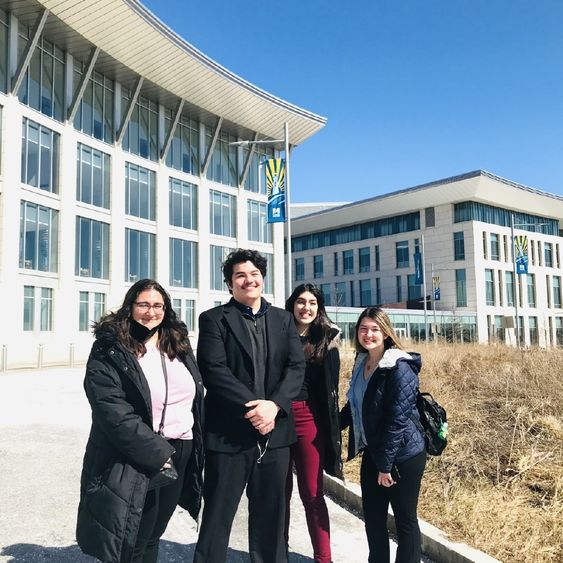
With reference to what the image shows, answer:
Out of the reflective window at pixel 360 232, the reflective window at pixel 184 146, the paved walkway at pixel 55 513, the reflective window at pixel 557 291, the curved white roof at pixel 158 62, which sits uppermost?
the curved white roof at pixel 158 62

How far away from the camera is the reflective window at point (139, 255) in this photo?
32.2m

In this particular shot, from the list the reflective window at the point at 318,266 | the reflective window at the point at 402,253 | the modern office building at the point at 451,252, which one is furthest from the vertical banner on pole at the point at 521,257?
the reflective window at the point at 318,266

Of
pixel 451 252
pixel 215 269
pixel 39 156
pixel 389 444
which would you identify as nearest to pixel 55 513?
pixel 389 444

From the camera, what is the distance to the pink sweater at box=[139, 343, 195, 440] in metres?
3.21

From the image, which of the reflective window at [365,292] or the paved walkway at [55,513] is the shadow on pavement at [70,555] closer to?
the paved walkway at [55,513]

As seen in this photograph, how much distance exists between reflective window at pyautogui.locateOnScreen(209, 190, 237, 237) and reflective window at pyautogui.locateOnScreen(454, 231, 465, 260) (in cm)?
2770

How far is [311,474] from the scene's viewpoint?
149 inches

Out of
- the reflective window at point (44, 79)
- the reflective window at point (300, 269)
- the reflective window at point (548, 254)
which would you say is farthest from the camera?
the reflective window at point (300, 269)

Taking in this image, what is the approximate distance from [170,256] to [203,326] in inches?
1267

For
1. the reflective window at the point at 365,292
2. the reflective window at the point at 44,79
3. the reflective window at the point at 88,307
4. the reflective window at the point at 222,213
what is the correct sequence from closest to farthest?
the reflective window at the point at 44,79 < the reflective window at the point at 88,307 < the reflective window at the point at 222,213 < the reflective window at the point at 365,292

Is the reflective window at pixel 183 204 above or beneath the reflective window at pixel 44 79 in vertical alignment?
beneath

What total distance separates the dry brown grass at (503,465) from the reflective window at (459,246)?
49.6m

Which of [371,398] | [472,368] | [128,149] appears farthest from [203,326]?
[128,149]

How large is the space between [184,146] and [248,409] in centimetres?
3572
